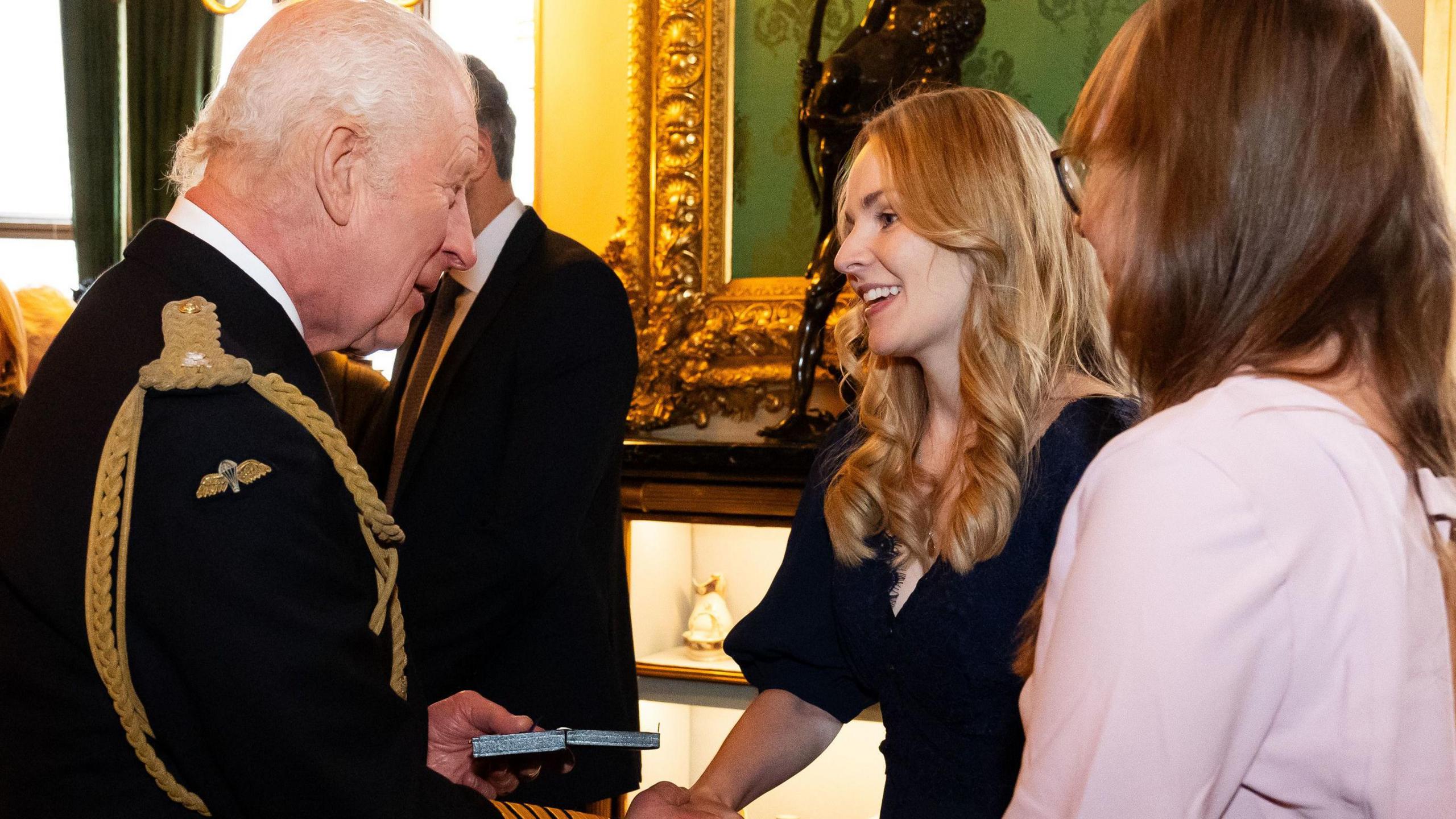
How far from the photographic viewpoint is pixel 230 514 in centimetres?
100

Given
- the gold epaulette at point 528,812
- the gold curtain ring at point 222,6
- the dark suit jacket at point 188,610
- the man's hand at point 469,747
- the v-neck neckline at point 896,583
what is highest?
the gold curtain ring at point 222,6

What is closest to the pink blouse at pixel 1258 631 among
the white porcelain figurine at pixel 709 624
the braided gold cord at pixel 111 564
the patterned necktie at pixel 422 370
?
the braided gold cord at pixel 111 564

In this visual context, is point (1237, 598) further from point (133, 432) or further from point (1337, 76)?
point (133, 432)

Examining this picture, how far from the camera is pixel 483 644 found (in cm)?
199

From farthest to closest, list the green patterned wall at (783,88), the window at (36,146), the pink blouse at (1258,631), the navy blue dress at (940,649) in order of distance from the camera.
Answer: the window at (36,146)
the green patterned wall at (783,88)
the navy blue dress at (940,649)
the pink blouse at (1258,631)

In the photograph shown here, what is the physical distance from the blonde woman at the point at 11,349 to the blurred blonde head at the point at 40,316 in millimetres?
223

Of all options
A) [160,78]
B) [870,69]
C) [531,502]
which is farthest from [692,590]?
[160,78]

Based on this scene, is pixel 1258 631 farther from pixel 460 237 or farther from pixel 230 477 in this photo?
pixel 460 237

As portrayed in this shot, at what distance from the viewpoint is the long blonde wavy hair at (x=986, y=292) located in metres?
1.74

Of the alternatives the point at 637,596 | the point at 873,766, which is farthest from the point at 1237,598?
the point at 637,596

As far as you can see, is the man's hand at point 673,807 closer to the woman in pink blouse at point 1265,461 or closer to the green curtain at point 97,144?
the woman in pink blouse at point 1265,461

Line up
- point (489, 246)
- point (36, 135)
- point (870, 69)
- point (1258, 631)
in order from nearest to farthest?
point (1258, 631), point (489, 246), point (870, 69), point (36, 135)

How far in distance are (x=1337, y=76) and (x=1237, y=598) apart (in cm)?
37

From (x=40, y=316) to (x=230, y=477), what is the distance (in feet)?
10.5
